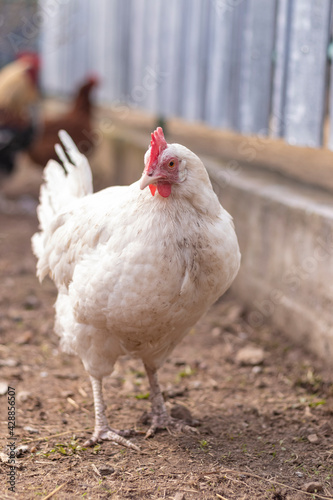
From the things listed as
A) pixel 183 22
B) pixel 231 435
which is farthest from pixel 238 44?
pixel 231 435

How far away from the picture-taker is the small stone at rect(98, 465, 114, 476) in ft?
8.77

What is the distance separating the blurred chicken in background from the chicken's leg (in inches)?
225

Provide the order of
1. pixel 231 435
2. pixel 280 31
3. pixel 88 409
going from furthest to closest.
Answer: pixel 280 31, pixel 88 409, pixel 231 435

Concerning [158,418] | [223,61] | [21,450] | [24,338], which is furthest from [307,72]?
[21,450]

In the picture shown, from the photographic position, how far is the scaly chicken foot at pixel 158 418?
3121mm

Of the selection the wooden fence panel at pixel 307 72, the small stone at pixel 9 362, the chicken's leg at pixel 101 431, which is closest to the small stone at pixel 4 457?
the chicken's leg at pixel 101 431

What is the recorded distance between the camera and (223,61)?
5.09m

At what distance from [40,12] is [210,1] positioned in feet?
20.9

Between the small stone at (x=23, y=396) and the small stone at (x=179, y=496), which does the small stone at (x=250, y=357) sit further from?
the small stone at (x=179, y=496)

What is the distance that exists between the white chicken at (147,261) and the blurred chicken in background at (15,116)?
552 cm

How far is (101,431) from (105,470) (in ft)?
1.21

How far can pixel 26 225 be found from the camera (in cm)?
738

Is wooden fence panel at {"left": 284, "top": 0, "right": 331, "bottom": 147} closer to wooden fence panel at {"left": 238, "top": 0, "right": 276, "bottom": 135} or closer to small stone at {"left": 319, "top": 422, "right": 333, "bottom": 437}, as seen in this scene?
wooden fence panel at {"left": 238, "top": 0, "right": 276, "bottom": 135}

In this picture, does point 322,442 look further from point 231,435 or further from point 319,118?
point 319,118
